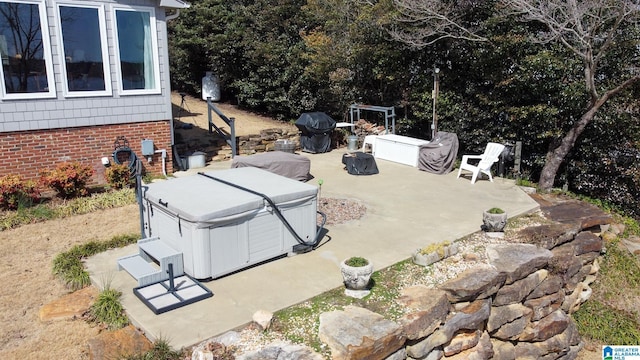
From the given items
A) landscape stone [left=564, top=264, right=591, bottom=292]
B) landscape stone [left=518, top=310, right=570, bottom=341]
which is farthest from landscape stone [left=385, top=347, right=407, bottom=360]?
landscape stone [left=564, top=264, right=591, bottom=292]

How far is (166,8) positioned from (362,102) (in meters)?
6.61

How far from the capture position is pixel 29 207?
7.54 meters

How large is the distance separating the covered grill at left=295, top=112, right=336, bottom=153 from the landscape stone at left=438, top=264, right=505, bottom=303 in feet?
23.9

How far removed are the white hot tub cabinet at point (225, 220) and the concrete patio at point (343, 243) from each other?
0.23 m

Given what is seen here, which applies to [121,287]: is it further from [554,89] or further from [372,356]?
[554,89]

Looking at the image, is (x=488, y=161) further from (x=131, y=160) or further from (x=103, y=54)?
(x=103, y=54)

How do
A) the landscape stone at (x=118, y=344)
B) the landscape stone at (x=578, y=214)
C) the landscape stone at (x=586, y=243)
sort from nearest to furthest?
the landscape stone at (x=118, y=344)
the landscape stone at (x=586, y=243)
the landscape stone at (x=578, y=214)

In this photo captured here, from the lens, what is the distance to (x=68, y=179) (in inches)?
309

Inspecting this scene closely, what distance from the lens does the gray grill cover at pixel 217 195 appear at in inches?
202

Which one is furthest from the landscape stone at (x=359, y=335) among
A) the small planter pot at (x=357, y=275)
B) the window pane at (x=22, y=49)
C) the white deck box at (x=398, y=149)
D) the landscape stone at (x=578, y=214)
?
the white deck box at (x=398, y=149)

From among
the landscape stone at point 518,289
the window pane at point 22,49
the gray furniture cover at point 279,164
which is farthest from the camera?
the gray furniture cover at point 279,164

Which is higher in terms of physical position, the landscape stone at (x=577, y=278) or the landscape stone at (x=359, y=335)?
the landscape stone at (x=359, y=335)

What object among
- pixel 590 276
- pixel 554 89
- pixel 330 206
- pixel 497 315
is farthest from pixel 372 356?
pixel 554 89

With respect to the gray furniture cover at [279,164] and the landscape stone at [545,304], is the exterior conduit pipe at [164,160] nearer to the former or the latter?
the gray furniture cover at [279,164]
